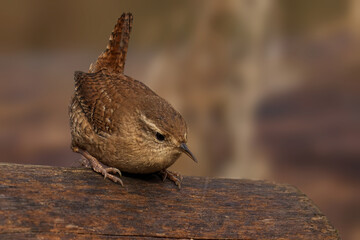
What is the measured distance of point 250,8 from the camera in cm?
533

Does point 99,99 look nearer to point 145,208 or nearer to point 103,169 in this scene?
point 103,169

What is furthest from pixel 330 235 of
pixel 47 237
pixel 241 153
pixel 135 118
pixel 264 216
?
pixel 241 153

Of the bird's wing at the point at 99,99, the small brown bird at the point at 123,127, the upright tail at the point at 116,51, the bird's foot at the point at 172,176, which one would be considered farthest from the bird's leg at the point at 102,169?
the upright tail at the point at 116,51

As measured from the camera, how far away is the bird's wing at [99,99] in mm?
2629

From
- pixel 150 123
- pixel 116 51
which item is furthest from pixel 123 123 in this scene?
pixel 116 51

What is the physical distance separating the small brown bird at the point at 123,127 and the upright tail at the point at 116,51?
0.49 ft

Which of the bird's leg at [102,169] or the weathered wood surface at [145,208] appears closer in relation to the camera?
the weathered wood surface at [145,208]

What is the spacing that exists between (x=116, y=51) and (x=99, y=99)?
440 millimetres

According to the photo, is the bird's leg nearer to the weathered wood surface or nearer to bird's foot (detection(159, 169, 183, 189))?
the weathered wood surface

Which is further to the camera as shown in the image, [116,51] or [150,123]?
[116,51]

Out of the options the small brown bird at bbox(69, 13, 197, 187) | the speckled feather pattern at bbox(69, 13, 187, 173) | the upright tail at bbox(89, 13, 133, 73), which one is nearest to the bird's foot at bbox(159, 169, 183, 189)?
the small brown bird at bbox(69, 13, 197, 187)

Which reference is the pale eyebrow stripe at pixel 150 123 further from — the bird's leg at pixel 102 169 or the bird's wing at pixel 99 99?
the bird's leg at pixel 102 169

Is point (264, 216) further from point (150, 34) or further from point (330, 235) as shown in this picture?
point (150, 34)

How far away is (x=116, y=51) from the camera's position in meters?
3.06
